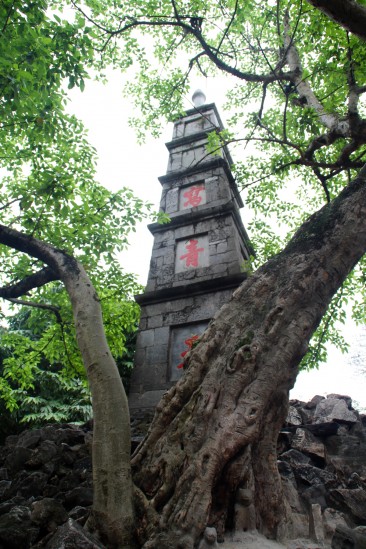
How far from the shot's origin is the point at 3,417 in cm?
1114

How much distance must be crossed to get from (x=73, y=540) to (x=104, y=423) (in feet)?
2.51

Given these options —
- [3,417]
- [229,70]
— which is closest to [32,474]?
[229,70]

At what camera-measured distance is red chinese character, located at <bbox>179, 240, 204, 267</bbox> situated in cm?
796

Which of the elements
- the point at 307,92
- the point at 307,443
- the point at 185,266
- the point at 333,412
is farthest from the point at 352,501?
the point at 307,92

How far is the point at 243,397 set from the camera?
283 centimetres

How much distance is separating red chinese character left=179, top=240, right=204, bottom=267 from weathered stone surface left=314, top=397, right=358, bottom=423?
148 inches

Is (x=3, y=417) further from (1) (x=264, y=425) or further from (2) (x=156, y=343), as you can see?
(1) (x=264, y=425)

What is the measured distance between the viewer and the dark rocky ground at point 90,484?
103 inches

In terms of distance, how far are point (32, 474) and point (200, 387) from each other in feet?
7.50

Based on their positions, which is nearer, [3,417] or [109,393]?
[109,393]

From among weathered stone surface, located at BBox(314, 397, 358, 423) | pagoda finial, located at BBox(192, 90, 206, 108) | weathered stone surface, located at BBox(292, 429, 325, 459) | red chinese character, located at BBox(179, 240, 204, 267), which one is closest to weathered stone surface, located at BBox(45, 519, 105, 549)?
weathered stone surface, located at BBox(292, 429, 325, 459)

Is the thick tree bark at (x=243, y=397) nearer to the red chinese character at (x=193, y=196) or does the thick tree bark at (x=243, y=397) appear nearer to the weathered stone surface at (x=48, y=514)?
the weathered stone surface at (x=48, y=514)

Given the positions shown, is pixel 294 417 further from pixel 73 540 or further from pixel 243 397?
pixel 73 540

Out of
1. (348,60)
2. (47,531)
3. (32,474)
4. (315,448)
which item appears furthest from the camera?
(348,60)
